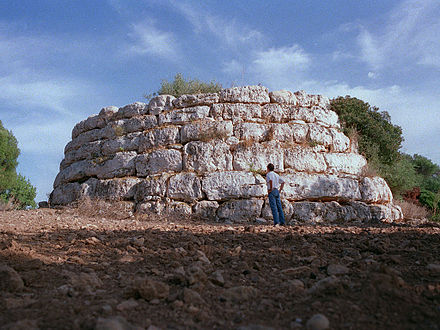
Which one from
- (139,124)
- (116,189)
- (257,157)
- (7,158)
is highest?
(7,158)

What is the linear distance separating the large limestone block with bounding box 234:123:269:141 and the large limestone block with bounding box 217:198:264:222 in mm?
2114

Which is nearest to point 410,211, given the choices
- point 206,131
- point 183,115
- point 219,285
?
point 206,131

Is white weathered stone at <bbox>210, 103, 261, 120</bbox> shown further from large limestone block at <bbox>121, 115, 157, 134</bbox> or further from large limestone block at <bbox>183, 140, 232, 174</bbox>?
large limestone block at <bbox>121, 115, 157, 134</bbox>

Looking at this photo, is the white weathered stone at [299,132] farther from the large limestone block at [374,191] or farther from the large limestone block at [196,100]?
the large limestone block at [196,100]

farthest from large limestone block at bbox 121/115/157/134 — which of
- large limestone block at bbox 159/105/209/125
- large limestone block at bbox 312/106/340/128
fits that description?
large limestone block at bbox 312/106/340/128

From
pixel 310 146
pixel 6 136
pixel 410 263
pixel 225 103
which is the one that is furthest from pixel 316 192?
pixel 6 136

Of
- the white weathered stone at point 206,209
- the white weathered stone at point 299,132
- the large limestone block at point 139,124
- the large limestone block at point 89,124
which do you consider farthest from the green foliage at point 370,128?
the large limestone block at point 89,124

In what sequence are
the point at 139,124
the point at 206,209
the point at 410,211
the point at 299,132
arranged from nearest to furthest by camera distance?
the point at 206,209
the point at 299,132
the point at 139,124
the point at 410,211

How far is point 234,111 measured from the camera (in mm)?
10367

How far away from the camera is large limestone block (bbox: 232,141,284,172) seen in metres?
9.57

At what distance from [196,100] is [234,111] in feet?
4.40

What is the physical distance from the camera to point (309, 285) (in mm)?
2721

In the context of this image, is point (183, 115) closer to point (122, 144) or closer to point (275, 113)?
point (122, 144)

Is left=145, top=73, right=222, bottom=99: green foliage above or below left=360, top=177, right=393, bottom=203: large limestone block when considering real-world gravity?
above
